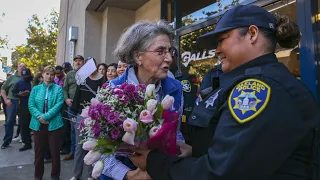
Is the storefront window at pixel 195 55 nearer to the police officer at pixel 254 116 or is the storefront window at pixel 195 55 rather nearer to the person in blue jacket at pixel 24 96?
the police officer at pixel 254 116

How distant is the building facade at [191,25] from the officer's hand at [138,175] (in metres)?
0.89

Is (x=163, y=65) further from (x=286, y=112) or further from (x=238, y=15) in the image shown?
(x=286, y=112)

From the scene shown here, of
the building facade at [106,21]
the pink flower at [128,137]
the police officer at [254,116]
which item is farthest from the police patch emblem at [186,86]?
the building facade at [106,21]

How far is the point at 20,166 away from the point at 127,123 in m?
4.95

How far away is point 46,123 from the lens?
413 cm

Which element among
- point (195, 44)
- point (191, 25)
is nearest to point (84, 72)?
point (195, 44)

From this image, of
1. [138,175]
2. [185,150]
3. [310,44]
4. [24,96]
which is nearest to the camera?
[138,175]

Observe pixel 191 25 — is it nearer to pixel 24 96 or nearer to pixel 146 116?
pixel 146 116

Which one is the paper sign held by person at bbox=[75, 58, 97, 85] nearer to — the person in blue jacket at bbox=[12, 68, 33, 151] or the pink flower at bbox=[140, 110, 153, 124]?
the pink flower at bbox=[140, 110, 153, 124]

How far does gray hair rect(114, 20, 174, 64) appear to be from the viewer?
172 centimetres

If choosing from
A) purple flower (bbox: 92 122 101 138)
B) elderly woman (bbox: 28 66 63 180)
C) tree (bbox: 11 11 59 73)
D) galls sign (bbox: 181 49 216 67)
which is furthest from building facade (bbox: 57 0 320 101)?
tree (bbox: 11 11 59 73)

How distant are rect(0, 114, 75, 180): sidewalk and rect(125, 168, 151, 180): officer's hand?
3.54 metres

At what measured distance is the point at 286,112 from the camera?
0.88 m

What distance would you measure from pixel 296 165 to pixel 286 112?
24cm
